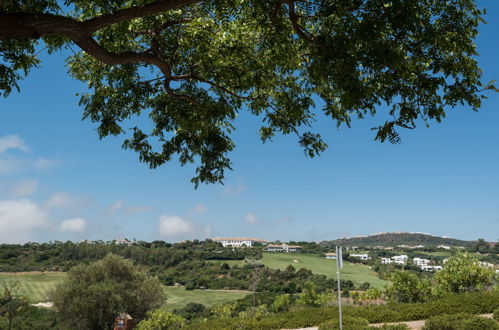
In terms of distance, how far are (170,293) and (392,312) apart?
54.7 m

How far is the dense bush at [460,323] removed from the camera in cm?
1016

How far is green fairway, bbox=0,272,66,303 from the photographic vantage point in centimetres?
6166

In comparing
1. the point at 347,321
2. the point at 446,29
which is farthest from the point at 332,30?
the point at 347,321

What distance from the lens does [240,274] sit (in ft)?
224

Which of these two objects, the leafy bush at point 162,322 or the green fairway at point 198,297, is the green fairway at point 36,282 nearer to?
the green fairway at point 198,297

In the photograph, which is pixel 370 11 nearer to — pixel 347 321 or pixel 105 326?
pixel 347 321

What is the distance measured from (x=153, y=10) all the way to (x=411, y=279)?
60.5 ft

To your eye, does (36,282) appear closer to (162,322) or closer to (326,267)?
(326,267)

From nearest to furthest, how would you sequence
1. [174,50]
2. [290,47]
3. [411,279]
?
[290,47]
[174,50]
[411,279]

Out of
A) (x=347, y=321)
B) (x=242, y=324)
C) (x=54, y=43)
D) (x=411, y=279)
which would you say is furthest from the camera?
(x=411, y=279)

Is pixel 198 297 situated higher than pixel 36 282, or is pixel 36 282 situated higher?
pixel 36 282

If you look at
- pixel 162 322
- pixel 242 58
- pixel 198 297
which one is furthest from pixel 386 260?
pixel 242 58

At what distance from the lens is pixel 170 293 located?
64.2 meters

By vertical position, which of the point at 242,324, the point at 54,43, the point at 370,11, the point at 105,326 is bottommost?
the point at 105,326
